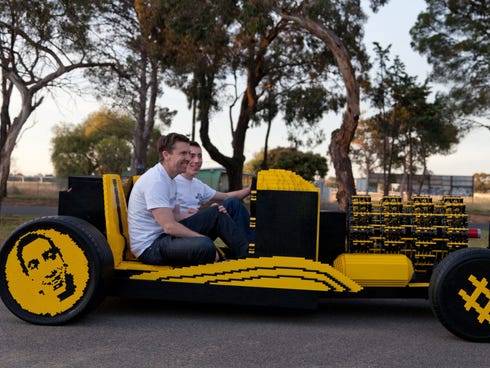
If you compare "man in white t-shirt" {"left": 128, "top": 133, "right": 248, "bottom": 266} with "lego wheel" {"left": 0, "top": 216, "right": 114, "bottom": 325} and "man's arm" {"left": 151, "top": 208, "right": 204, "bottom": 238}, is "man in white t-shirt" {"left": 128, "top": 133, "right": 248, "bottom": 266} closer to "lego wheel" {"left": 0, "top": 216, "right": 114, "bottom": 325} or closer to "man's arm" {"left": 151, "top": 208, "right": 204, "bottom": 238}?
"man's arm" {"left": 151, "top": 208, "right": 204, "bottom": 238}

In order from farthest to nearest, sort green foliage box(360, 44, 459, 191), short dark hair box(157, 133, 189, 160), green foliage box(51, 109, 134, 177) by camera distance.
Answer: green foliage box(51, 109, 134, 177) → green foliage box(360, 44, 459, 191) → short dark hair box(157, 133, 189, 160)

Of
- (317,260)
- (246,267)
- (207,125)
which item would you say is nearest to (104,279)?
(246,267)

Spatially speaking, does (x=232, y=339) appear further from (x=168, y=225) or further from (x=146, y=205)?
(x=146, y=205)

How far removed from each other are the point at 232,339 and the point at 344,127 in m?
14.7

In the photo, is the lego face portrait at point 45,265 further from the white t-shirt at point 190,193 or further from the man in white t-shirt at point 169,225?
the white t-shirt at point 190,193

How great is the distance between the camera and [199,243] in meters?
4.89

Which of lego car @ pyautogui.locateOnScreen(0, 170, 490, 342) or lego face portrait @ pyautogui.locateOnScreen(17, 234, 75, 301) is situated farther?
lego face portrait @ pyautogui.locateOnScreen(17, 234, 75, 301)

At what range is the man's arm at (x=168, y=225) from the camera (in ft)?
16.4

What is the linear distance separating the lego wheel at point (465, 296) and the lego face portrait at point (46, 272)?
106 inches

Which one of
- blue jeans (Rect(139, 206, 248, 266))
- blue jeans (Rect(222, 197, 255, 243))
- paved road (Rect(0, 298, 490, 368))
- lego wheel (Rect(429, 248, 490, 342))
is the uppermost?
blue jeans (Rect(222, 197, 255, 243))

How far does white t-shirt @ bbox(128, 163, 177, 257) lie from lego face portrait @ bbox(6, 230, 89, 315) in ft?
1.82

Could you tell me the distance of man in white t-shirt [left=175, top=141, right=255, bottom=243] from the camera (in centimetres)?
586

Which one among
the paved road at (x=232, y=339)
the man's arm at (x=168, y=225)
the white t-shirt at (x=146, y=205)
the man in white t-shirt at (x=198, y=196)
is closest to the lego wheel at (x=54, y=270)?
the paved road at (x=232, y=339)

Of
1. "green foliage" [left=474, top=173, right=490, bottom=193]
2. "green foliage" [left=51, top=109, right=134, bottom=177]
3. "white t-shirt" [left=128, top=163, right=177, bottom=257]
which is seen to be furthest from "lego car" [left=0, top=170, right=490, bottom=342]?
"green foliage" [left=474, top=173, right=490, bottom=193]
